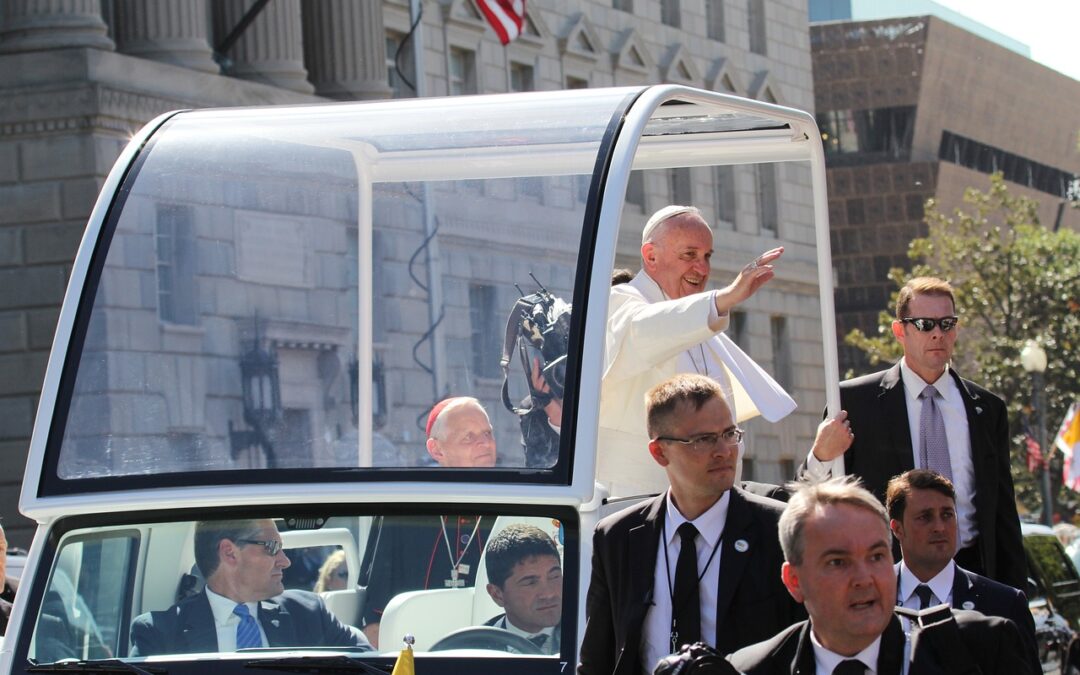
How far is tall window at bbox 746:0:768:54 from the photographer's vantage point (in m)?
49.3

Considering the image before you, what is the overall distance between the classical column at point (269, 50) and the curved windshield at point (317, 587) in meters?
22.3

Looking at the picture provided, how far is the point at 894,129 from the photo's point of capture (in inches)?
2817

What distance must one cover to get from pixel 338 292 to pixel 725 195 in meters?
37.3

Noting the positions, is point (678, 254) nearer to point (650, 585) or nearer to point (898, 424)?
point (898, 424)

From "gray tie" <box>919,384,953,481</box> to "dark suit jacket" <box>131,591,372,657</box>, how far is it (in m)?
2.44

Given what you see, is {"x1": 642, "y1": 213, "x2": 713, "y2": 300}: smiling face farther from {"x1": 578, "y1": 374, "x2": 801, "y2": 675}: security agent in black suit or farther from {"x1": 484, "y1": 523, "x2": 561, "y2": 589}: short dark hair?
{"x1": 578, "y1": 374, "x2": 801, "y2": 675}: security agent in black suit

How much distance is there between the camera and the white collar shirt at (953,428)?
7.31 meters

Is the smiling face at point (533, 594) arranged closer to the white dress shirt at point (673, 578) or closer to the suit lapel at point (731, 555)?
the white dress shirt at point (673, 578)

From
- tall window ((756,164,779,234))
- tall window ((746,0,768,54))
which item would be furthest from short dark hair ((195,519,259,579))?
tall window ((746,0,768,54))

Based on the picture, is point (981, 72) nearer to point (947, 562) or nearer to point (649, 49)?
point (649, 49)

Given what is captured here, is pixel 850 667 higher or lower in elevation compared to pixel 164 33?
lower

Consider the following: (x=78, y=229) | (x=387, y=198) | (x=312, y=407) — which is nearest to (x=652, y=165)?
(x=387, y=198)

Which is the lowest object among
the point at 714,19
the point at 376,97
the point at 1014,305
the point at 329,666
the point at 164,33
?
the point at 329,666

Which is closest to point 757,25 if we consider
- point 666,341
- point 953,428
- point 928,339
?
point 953,428
